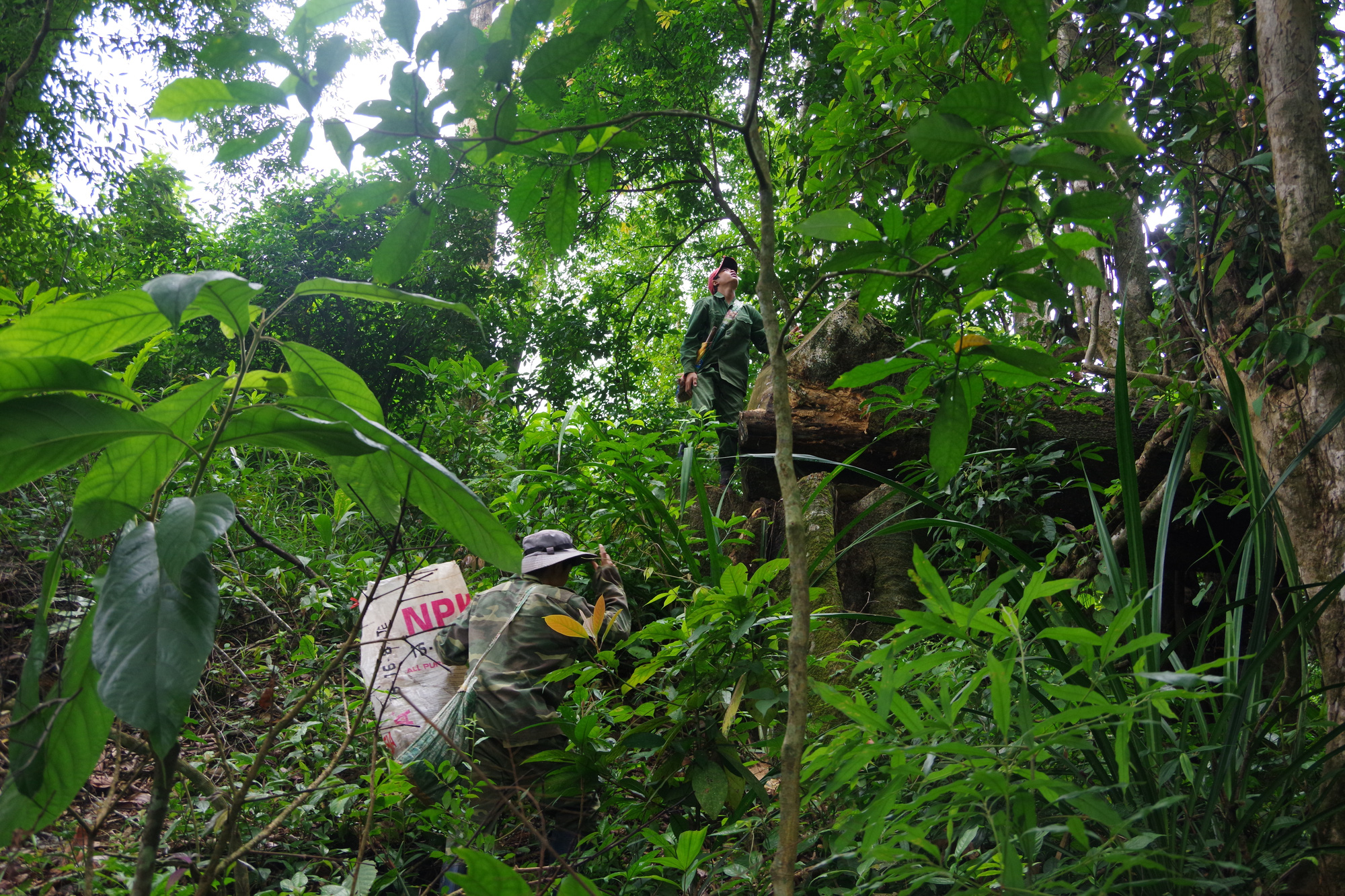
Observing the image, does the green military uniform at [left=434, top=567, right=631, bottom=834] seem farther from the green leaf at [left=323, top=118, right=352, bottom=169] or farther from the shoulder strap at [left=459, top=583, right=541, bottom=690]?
the green leaf at [left=323, top=118, right=352, bottom=169]

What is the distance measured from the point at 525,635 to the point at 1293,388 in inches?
98.6

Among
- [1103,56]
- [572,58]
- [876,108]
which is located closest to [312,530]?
[876,108]

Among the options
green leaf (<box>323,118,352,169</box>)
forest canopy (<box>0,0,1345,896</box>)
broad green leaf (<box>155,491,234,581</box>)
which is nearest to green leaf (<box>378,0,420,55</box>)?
forest canopy (<box>0,0,1345,896</box>)

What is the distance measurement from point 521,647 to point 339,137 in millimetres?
2318

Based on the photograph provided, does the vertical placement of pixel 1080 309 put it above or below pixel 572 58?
above

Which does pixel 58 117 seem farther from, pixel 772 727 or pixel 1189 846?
pixel 1189 846

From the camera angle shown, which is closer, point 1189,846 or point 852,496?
point 1189,846

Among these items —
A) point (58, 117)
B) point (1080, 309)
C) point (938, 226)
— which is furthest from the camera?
point (58, 117)

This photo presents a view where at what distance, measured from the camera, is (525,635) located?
2.92 m

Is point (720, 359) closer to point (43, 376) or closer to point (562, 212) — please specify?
point (562, 212)

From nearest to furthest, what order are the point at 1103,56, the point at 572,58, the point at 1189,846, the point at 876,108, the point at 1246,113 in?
the point at 572,58
the point at 1189,846
the point at 1246,113
the point at 876,108
the point at 1103,56

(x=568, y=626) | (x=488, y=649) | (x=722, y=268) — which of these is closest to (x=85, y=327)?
(x=568, y=626)

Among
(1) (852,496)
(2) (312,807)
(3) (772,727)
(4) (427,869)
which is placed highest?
(1) (852,496)

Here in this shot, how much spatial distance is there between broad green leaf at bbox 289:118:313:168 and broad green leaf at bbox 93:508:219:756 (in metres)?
0.46
